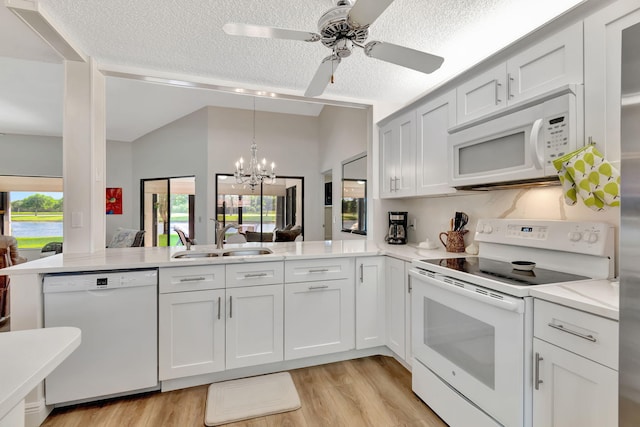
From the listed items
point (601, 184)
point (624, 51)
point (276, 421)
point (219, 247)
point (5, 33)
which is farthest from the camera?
point (219, 247)

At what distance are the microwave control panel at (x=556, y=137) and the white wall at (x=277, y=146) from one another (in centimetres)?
544

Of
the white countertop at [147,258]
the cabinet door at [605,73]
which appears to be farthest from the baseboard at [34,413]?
the cabinet door at [605,73]

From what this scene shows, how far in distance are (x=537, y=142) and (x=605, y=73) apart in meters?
0.36

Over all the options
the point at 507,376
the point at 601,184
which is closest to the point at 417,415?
the point at 507,376

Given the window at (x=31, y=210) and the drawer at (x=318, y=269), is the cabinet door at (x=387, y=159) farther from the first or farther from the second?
the window at (x=31, y=210)

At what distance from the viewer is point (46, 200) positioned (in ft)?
18.9

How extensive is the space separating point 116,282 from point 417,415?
2034 mm

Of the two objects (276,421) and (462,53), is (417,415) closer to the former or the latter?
(276,421)

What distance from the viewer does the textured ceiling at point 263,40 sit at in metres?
1.76

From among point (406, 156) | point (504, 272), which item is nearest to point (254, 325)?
point (504, 272)

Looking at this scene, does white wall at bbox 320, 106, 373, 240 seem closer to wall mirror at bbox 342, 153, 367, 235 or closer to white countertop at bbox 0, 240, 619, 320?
wall mirror at bbox 342, 153, 367, 235

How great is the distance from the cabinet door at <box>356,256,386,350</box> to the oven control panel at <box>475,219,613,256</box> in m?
0.83

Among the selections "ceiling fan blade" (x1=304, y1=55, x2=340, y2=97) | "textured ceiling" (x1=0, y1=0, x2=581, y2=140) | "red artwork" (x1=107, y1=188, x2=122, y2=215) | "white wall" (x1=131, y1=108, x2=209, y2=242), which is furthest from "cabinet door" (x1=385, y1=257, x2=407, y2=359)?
"red artwork" (x1=107, y1=188, x2=122, y2=215)

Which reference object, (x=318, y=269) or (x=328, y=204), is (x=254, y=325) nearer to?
(x=318, y=269)
